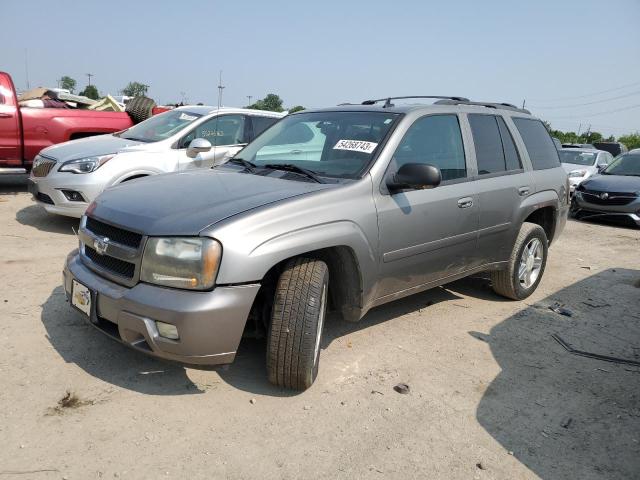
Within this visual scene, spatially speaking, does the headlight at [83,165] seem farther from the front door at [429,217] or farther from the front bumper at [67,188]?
the front door at [429,217]

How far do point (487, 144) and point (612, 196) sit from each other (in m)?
7.15

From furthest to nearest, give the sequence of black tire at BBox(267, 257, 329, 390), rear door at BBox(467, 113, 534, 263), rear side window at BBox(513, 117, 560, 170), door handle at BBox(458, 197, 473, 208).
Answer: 1. rear side window at BBox(513, 117, 560, 170)
2. rear door at BBox(467, 113, 534, 263)
3. door handle at BBox(458, 197, 473, 208)
4. black tire at BBox(267, 257, 329, 390)

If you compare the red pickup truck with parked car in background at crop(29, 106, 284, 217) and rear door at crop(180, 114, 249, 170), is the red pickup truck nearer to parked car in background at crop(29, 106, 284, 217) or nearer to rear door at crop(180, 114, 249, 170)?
parked car in background at crop(29, 106, 284, 217)

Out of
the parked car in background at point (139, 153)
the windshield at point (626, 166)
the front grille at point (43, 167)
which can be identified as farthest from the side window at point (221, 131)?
the windshield at point (626, 166)

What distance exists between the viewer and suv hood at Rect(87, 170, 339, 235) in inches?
109

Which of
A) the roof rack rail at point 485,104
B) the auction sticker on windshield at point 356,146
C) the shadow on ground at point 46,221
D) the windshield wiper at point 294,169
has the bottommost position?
the shadow on ground at point 46,221

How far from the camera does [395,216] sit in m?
3.46

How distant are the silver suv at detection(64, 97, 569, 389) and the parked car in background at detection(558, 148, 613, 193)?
9.54 meters

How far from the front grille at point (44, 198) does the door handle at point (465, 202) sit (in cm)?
486

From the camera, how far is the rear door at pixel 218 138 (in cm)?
673

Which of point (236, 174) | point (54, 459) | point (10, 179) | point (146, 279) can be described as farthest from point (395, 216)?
point (10, 179)

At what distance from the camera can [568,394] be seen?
3.31m

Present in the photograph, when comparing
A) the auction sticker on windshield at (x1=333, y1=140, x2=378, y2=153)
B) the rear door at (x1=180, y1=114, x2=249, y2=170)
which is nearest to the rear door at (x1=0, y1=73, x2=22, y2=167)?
the rear door at (x1=180, y1=114, x2=249, y2=170)

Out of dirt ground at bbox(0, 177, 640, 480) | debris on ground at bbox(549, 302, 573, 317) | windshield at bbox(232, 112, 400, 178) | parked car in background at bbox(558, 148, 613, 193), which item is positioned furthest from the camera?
parked car in background at bbox(558, 148, 613, 193)
